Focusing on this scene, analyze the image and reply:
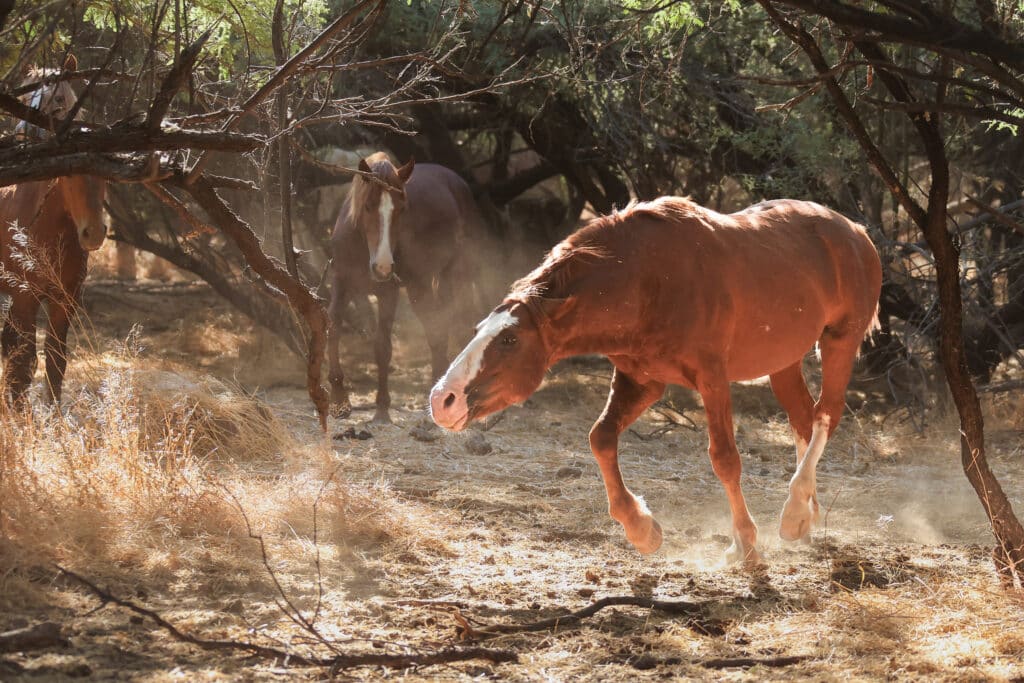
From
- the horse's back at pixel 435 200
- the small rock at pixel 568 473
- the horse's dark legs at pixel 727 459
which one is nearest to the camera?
the horse's dark legs at pixel 727 459

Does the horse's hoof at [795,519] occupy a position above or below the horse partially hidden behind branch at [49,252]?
below

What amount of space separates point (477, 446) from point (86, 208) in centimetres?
327

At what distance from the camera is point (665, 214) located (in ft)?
17.3

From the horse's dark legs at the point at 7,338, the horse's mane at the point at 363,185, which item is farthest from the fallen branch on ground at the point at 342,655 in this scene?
the horse's mane at the point at 363,185

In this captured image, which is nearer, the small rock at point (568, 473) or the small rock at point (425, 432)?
the small rock at point (568, 473)

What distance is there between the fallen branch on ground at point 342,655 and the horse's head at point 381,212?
5.29 m

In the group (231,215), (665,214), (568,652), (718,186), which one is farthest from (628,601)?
(718,186)

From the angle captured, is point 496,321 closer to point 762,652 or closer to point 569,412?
point 762,652

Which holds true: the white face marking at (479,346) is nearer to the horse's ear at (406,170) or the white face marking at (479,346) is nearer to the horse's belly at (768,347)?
the horse's belly at (768,347)

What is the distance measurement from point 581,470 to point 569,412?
2262mm

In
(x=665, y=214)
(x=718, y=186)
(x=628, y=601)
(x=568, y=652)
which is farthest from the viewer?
(x=718, y=186)

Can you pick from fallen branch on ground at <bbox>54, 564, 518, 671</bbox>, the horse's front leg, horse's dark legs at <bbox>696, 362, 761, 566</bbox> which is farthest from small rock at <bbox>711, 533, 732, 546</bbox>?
fallen branch on ground at <bbox>54, 564, 518, 671</bbox>

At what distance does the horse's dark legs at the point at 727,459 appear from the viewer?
5223 mm

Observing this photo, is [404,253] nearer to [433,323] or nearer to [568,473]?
[433,323]
